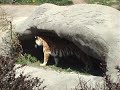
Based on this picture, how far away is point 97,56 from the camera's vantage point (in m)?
7.72

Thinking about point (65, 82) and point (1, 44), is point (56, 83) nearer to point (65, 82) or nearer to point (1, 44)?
point (65, 82)

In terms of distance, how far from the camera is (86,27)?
769 cm

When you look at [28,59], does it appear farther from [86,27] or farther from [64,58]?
[86,27]

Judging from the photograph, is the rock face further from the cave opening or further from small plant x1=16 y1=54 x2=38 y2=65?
small plant x1=16 y1=54 x2=38 y2=65

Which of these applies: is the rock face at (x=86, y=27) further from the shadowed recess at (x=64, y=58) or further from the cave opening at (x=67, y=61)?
the cave opening at (x=67, y=61)

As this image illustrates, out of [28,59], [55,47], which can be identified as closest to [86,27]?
[55,47]

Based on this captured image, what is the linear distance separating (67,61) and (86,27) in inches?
50.1

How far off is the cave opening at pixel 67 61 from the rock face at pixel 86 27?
0.41 meters

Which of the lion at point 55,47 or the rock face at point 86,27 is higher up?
the rock face at point 86,27

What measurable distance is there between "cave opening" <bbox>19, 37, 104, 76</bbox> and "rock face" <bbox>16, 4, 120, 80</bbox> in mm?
413

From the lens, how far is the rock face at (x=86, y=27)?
739 centimetres

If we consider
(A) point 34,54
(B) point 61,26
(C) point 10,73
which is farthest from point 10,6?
(C) point 10,73

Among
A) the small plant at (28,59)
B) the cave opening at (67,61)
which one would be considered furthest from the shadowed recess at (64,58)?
the small plant at (28,59)

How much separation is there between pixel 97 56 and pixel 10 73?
321 centimetres
